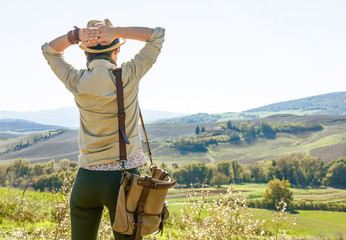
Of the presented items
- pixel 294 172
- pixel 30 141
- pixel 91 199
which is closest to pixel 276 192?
pixel 91 199

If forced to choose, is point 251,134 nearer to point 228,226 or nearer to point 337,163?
point 337,163

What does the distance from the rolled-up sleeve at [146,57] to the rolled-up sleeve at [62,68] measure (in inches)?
14.0

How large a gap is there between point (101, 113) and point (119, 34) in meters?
0.57

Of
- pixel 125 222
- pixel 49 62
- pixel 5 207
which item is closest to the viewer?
pixel 125 222

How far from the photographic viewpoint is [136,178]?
194cm

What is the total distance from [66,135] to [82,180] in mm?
142615

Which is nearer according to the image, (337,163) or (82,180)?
(82,180)

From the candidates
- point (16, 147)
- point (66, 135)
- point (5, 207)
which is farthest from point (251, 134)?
point (5, 207)

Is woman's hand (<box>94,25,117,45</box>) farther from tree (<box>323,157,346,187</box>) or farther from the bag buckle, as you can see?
tree (<box>323,157,346,187</box>)

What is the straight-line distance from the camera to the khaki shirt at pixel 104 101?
2010 millimetres

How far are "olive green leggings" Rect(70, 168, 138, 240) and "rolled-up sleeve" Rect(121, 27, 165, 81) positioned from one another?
65cm

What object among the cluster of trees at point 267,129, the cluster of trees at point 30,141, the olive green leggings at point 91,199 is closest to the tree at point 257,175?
the cluster of trees at point 267,129

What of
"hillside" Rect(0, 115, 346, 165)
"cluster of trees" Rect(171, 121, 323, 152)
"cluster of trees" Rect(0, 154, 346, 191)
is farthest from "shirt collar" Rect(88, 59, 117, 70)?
"cluster of trees" Rect(171, 121, 323, 152)

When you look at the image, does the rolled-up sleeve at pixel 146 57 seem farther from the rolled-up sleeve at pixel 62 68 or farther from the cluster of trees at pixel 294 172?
the cluster of trees at pixel 294 172
